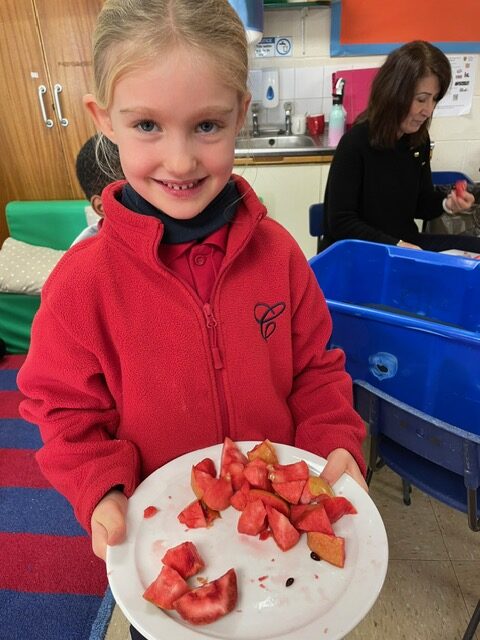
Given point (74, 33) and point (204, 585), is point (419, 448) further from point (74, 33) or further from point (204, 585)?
point (74, 33)

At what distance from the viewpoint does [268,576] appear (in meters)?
0.68

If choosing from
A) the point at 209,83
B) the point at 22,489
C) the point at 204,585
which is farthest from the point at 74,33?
the point at 204,585

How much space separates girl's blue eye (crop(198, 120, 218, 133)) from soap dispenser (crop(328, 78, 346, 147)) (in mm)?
2469

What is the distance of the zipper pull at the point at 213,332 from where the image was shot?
815mm

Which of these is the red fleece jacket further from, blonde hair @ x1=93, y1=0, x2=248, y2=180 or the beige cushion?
the beige cushion

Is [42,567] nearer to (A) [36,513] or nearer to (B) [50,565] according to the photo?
(B) [50,565]

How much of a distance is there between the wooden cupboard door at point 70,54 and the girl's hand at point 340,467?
2.72 metres

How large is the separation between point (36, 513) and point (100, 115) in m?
1.60

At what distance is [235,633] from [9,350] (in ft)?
8.60

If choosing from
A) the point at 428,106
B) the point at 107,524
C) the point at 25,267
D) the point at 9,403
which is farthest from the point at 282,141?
the point at 107,524

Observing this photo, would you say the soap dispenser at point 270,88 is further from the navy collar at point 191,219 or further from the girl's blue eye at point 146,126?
the girl's blue eye at point 146,126

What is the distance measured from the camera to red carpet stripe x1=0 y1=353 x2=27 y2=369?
268 cm

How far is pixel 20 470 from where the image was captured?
199 cm

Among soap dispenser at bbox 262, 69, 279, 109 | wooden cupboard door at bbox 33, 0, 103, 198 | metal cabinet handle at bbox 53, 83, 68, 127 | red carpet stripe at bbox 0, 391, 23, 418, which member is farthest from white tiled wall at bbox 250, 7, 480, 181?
red carpet stripe at bbox 0, 391, 23, 418
